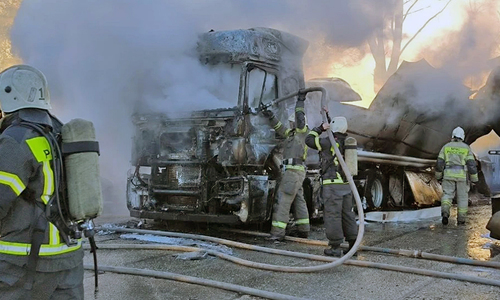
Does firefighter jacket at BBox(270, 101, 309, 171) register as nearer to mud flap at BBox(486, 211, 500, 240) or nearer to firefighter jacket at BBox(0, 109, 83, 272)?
mud flap at BBox(486, 211, 500, 240)

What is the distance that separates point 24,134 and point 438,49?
9.43 meters

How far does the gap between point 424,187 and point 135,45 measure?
6356 millimetres

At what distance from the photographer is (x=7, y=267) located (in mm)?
2186

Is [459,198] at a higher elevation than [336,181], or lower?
lower

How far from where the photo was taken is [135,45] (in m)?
6.66

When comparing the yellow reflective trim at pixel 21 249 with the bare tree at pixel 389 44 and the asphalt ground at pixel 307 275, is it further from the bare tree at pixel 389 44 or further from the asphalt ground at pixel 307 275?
the bare tree at pixel 389 44

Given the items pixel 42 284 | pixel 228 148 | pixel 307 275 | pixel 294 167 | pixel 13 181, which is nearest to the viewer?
pixel 13 181

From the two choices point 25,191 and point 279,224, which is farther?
point 279,224

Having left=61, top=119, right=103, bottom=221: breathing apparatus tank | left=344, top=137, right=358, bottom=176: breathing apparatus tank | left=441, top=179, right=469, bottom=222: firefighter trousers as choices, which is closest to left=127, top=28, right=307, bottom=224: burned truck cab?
left=344, top=137, right=358, bottom=176: breathing apparatus tank

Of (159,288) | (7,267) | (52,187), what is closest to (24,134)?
(52,187)

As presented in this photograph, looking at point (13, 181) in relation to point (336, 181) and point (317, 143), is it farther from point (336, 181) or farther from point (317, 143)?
point (317, 143)

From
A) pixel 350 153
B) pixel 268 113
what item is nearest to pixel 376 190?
pixel 268 113

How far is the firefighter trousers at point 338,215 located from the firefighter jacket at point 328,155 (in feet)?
0.26

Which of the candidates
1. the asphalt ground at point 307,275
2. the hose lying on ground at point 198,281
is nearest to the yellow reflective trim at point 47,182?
the asphalt ground at point 307,275
